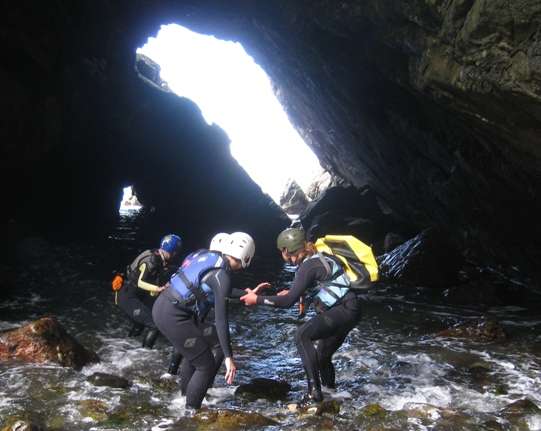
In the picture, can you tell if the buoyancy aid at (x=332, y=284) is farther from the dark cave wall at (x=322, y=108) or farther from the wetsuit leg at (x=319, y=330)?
the dark cave wall at (x=322, y=108)

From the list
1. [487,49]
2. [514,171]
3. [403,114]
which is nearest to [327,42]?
[403,114]

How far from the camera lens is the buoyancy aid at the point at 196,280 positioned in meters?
5.76

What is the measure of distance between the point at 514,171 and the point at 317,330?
9341 millimetres

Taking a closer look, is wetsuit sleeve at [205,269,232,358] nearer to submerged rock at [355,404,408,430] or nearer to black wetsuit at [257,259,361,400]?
black wetsuit at [257,259,361,400]

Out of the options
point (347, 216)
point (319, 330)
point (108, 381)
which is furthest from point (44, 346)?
point (347, 216)

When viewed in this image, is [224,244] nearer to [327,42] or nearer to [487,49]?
[487,49]

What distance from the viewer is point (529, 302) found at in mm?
14938

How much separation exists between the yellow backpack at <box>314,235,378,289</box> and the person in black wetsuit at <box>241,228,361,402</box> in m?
0.11

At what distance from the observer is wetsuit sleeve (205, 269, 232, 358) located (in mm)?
5527

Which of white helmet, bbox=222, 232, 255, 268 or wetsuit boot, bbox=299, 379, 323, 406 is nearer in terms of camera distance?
white helmet, bbox=222, 232, 255, 268

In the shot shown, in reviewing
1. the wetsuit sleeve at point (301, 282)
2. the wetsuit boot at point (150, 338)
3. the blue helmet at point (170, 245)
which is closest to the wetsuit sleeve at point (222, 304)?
the wetsuit sleeve at point (301, 282)

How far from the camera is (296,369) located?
27.5 feet

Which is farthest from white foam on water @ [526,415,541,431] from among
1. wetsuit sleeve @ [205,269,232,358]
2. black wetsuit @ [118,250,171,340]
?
black wetsuit @ [118,250,171,340]

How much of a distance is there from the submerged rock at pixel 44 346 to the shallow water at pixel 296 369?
8.8 inches
